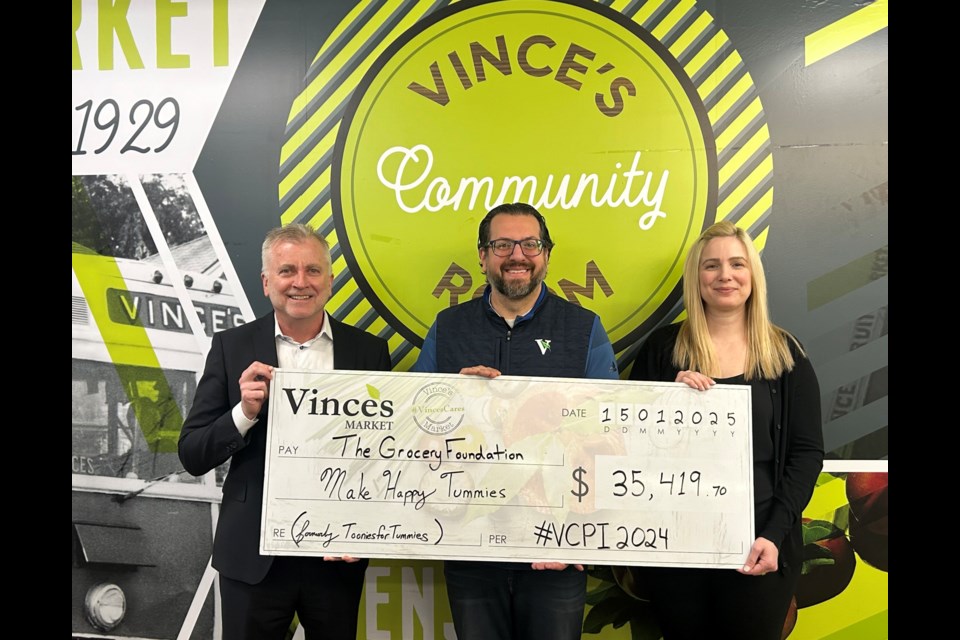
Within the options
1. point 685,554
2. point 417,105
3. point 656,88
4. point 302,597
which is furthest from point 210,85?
point 685,554

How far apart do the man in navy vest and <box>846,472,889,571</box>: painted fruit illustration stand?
133cm

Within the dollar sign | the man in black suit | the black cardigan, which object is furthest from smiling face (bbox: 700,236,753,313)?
the man in black suit

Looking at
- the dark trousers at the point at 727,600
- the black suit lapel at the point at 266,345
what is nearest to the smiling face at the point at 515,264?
the black suit lapel at the point at 266,345

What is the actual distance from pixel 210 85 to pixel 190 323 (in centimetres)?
110

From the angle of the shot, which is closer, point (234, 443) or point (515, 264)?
point (234, 443)

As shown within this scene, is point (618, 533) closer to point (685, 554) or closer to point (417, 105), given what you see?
point (685, 554)

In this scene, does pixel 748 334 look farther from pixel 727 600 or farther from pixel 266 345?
pixel 266 345

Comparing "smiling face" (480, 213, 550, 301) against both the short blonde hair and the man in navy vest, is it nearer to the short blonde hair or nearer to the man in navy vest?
the man in navy vest

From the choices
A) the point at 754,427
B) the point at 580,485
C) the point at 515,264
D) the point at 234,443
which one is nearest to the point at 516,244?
the point at 515,264

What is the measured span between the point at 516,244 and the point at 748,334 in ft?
3.04

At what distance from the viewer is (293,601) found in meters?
2.29

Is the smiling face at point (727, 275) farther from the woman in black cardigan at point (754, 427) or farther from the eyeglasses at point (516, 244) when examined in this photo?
the eyeglasses at point (516, 244)

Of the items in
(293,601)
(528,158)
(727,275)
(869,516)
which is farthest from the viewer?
(528,158)

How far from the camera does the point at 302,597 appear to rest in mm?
2289
